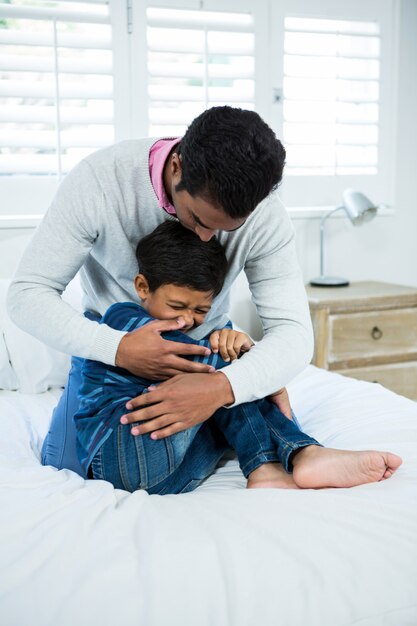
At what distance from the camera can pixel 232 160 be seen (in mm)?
1018

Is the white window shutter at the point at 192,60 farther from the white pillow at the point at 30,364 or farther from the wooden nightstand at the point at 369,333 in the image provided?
the white pillow at the point at 30,364

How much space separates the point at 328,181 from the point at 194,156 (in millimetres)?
1883

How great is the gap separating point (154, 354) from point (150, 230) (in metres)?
0.34

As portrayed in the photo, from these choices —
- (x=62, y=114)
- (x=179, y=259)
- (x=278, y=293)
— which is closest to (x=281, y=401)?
(x=278, y=293)

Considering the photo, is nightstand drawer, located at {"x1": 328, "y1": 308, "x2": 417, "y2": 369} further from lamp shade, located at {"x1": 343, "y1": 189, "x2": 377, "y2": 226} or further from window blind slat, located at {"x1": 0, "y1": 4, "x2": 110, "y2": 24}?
window blind slat, located at {"x1": 0, "y1": 4, "x2": 110, "y2": 24}

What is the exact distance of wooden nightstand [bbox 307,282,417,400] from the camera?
8.03 ft

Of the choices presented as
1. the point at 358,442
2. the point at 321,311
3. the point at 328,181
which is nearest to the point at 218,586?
the point at 358,442

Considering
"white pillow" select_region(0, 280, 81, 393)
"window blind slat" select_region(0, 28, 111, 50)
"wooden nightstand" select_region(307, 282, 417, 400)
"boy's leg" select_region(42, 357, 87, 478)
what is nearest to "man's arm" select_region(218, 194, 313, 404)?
"boy's leg" select_region(42, 357, 87, 478)

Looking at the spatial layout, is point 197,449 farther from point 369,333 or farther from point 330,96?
point 330,96

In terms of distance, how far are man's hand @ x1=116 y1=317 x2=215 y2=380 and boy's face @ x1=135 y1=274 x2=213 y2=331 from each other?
9 cm

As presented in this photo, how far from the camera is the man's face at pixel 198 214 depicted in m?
1.09

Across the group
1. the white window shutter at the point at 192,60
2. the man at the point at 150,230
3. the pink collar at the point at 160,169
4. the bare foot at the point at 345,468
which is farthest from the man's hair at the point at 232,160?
the white window shutter at the point at 192,60

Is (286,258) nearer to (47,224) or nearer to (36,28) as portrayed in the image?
(47,224)

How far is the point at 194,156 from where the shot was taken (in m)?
1.06
